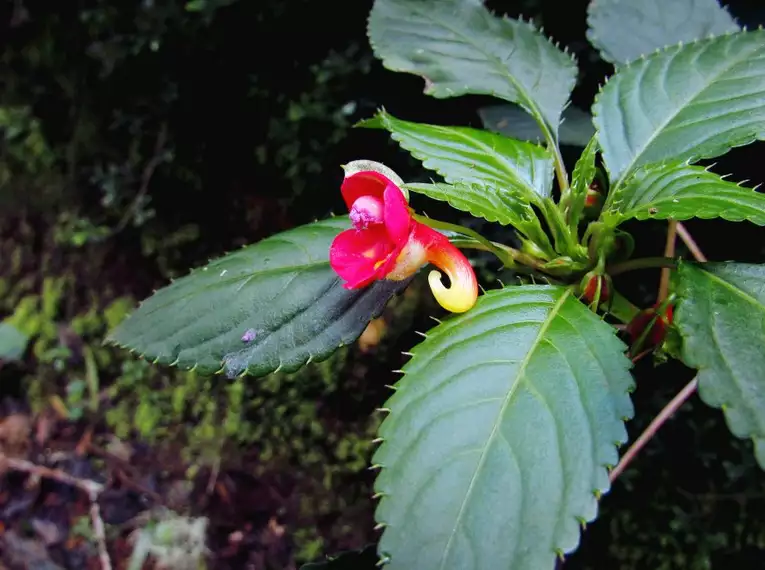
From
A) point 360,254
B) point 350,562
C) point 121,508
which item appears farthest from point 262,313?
point 121,508

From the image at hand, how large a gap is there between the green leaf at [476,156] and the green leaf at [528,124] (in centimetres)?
31

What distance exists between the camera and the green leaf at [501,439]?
0.61 m

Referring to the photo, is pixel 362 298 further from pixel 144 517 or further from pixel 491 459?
pixel 144 517

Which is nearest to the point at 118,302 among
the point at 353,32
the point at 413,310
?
the point at 413,310

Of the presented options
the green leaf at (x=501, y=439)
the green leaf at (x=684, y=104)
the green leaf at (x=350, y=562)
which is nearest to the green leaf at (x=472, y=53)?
the green leaf at (x=684, y=104)

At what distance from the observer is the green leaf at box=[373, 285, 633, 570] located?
61cm

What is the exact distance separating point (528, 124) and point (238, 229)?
2.99ft

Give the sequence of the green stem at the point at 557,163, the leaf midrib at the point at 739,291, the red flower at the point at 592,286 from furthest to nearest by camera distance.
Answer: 1. the green stem at the point at 557,163
2. the red flower at the point at 592,286
3. the leaf midrib at the point at 739,291

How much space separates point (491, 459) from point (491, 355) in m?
0.11

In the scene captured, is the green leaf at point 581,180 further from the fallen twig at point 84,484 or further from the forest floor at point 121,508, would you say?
the fallen twig at point 84,484

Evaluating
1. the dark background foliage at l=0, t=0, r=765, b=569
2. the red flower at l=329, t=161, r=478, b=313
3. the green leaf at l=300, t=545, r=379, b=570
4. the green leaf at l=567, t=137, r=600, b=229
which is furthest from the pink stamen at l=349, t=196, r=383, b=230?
the dark background foliage at l=0, t=0, r=765, b=569

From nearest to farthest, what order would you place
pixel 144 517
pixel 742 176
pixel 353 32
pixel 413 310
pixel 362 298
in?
pixel 362 298 → pixel 742 176 → pixel 353 32 → pixel 413 310 → pixel 144 517

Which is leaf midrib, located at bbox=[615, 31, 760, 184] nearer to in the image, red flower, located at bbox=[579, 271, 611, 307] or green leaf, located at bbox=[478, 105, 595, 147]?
red flower, located at bbox=[579, 271, 611, 307]

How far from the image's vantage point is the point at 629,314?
94 cm
